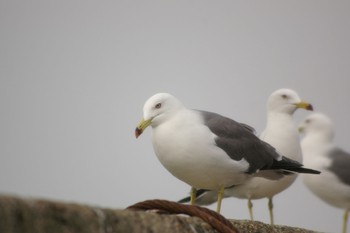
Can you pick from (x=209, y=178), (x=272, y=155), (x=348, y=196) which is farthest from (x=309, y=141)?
(x=209, y=178)

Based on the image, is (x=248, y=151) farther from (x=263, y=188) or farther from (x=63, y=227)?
(x=63, y=227)

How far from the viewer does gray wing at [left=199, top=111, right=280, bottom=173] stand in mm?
3830

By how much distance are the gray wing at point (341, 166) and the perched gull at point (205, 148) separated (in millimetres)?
1574

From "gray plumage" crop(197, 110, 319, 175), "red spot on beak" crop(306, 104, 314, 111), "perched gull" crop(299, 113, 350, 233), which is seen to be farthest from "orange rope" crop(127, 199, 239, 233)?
"perched gull" crop(299, 113, 350, 233)

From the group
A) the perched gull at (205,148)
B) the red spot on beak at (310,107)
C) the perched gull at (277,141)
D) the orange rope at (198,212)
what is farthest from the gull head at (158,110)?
the red spot on beak at (310,107)

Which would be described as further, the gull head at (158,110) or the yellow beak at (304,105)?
the yellow beak at (304,105)

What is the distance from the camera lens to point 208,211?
2.55 m

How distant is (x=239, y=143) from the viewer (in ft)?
13.0

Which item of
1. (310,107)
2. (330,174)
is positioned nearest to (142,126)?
(310,107)

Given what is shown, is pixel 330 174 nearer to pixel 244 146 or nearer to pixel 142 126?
pixel 244 146

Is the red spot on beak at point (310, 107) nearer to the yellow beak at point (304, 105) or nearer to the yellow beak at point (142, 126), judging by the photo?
the yellow beak at point (304, 105)

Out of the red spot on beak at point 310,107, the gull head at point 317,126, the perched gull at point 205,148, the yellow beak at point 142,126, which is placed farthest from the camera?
the gull head at point 317,126

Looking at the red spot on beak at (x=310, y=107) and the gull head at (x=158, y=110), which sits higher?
the red spot on beak at (x=310, y=107)

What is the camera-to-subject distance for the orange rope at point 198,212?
2.48 meters
